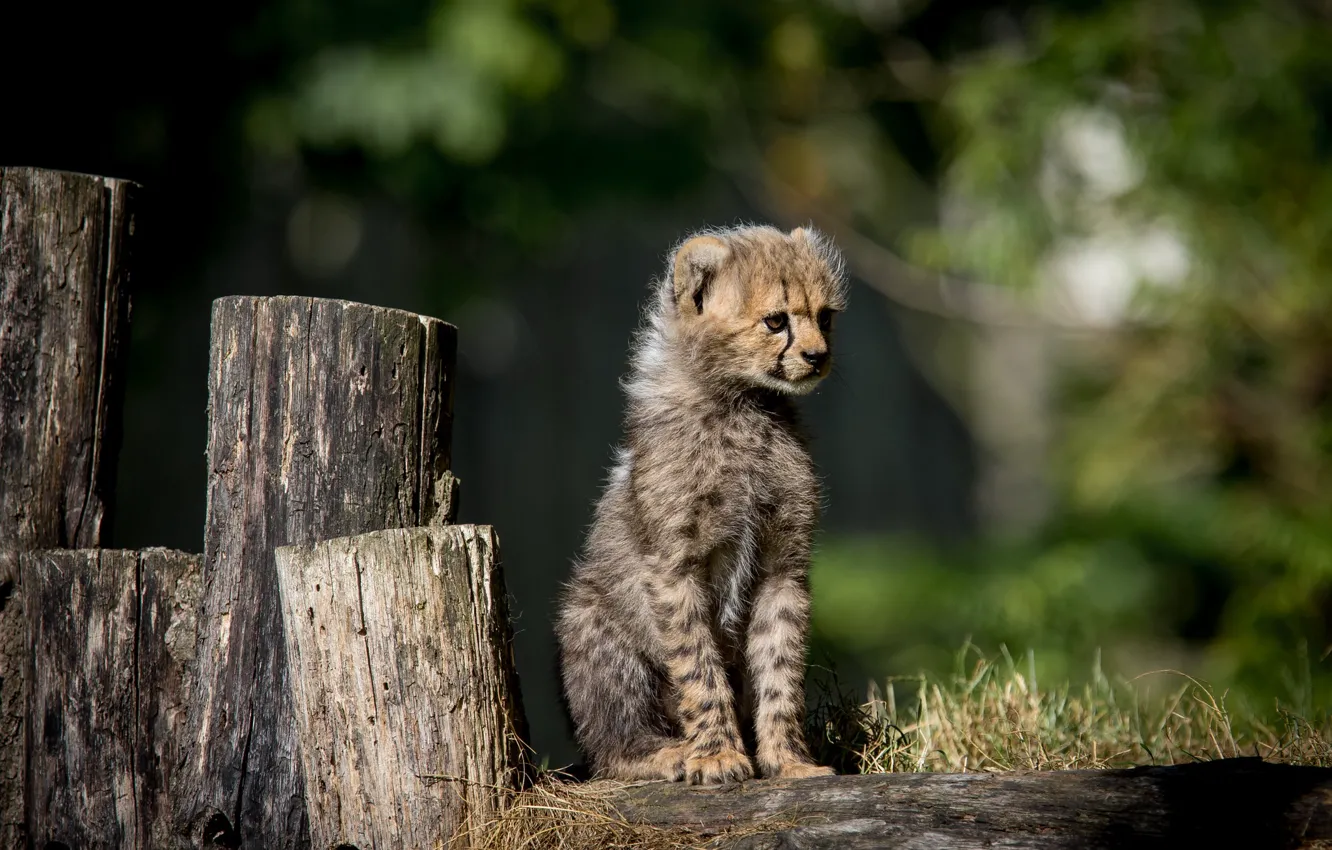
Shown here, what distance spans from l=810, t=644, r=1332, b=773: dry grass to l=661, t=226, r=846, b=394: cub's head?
1.29 meters

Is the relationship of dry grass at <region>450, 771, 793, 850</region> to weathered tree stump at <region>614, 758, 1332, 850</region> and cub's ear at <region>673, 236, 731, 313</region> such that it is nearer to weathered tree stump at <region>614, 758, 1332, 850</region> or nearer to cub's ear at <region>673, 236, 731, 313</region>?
weathered tree stump at <region>614, 758, 1332, 850</region>

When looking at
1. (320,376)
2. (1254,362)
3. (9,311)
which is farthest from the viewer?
(1254,362)

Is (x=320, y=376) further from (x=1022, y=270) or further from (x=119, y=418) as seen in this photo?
(x=1022, y=270)

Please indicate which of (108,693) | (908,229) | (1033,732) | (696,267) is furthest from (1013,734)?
(908,229)

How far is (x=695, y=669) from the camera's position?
4.38 meters

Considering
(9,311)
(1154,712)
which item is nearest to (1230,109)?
(1154,712)

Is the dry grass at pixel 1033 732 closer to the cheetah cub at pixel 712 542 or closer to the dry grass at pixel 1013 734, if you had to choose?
the dry grass at pixel 1013 734

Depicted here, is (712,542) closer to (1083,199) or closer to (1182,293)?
(1182,293)

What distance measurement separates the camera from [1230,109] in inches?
308

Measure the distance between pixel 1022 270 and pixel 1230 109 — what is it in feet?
4.78

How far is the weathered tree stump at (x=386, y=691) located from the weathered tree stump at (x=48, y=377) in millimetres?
1204

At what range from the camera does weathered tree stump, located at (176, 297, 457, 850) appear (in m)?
4.12

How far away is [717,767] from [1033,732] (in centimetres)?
119

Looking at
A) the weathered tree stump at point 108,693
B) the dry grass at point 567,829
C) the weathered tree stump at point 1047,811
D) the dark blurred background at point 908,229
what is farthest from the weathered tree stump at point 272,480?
the dark blurred background at point 908,229
